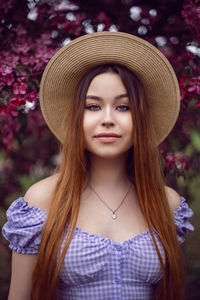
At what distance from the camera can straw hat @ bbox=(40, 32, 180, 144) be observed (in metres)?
1.54

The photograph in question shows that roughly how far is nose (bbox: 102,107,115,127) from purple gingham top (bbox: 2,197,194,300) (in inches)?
18.4

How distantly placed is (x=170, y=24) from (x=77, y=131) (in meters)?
1.11

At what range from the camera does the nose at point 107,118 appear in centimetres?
147

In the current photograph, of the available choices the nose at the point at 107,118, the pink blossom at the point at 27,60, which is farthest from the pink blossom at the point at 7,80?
the nose at the point at 107,118

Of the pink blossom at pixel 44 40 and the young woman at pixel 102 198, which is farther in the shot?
the pink blossom at pixel 44 40

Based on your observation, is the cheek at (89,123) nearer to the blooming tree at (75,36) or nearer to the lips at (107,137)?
the lips at (107,137)

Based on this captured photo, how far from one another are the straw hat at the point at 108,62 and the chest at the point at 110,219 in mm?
386


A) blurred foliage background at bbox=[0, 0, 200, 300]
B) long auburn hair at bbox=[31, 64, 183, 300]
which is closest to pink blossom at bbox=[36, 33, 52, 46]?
blurred foliage background at bbox=[0, 0, 200, 300]

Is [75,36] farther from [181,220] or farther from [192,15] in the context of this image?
[181,220]

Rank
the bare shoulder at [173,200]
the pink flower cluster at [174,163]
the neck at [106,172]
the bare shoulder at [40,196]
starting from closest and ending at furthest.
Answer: the bare shoulder at [40,196] < the neck at [106,172] < the bare shoulder at [173,200] < the pink flower cluster at [174,163]

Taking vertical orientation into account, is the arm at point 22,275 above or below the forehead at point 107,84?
below

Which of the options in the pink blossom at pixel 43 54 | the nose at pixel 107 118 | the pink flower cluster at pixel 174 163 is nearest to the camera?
the nose at pixel 107 118

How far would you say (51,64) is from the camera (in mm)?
1601

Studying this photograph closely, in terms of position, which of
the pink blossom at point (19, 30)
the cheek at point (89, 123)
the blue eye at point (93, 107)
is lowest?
the cheek at point (89, 123)
